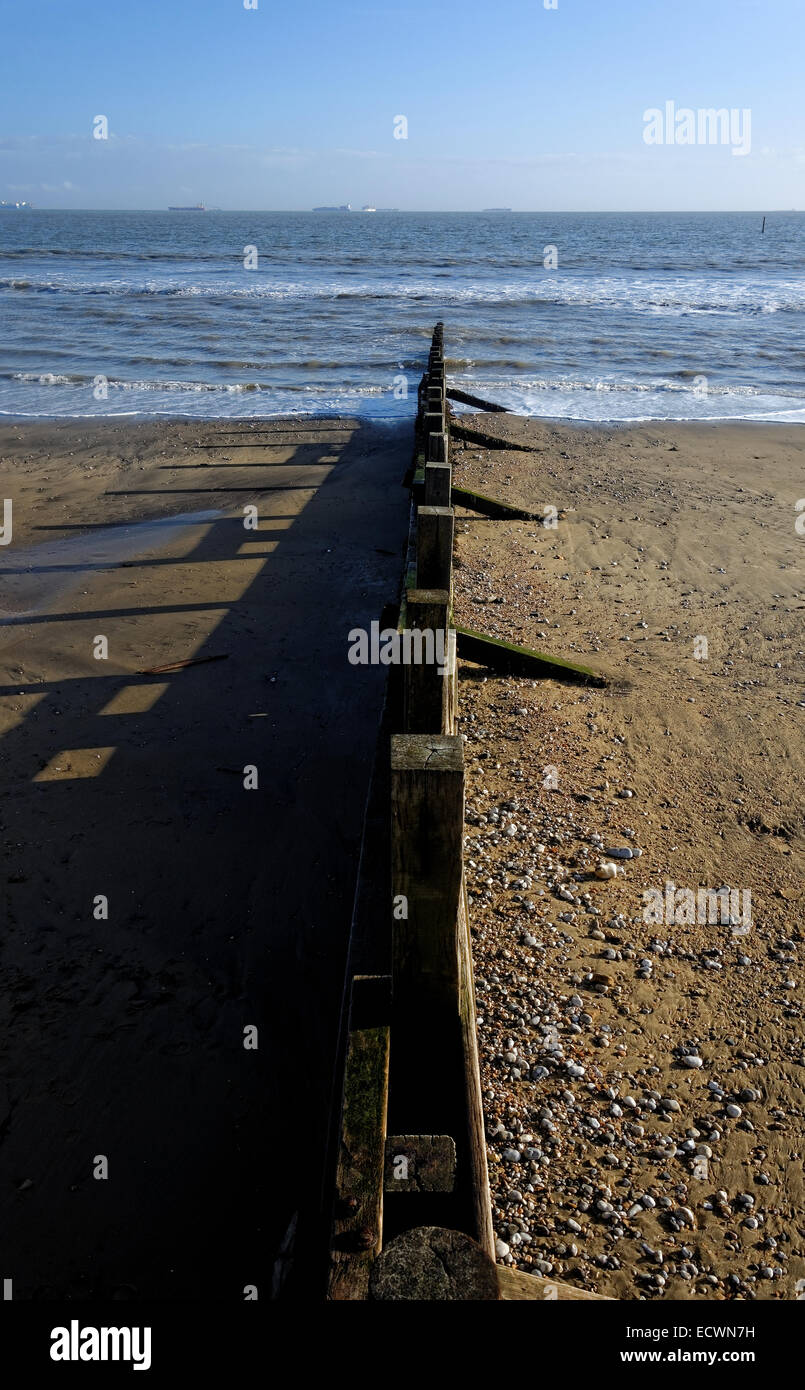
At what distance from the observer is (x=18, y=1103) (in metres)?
4.18

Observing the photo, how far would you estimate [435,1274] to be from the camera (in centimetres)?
181

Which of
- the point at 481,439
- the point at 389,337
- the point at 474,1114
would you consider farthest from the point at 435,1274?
the point at 389,337

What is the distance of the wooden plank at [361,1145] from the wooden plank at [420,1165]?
0.03 meters

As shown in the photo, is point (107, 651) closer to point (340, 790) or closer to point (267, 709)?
point (267, 709)

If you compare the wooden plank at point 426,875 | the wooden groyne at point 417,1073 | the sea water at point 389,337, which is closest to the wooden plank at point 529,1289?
the wooden groyne at point 417,1073

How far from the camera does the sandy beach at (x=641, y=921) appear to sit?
3533 millimetres

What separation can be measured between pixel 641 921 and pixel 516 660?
307cm

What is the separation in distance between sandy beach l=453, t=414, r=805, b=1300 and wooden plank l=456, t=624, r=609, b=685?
14cm

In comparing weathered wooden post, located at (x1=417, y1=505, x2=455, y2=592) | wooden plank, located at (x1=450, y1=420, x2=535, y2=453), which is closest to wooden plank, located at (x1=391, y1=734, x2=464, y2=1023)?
weathered wooden post, located at (x1=417, y1=505, x2=455, y2=592)

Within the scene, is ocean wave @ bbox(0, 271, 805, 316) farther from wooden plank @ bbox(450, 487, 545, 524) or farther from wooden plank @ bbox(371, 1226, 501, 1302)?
wooden plank @ bbox(371, 1226, 501, 1302)

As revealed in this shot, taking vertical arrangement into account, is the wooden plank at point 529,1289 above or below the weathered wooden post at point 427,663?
below

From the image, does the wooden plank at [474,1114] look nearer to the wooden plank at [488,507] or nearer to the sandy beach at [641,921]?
the sandy beach at [641,921]

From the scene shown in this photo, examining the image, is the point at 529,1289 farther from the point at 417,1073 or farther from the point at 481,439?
the point at 481,439

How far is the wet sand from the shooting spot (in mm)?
3734
